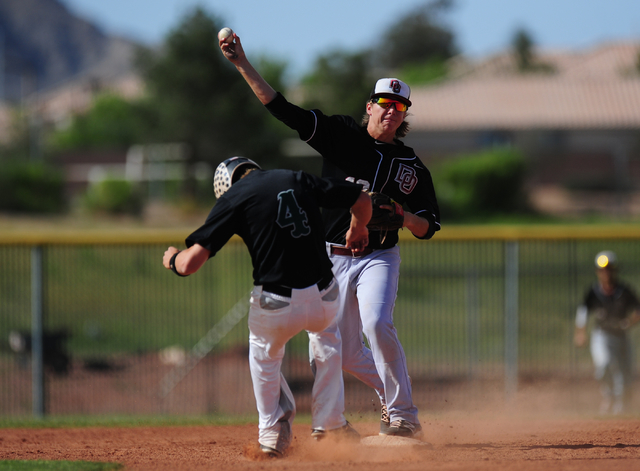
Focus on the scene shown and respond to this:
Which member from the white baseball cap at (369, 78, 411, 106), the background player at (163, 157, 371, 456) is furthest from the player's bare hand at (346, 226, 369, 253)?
the white baseball cap at (369, 78, 411, 106)

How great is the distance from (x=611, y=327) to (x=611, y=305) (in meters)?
0.33

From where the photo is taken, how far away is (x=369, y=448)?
17.6ft

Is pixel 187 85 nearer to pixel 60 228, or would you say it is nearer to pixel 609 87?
pixel 60 228

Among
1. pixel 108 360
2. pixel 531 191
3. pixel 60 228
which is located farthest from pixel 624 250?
pixel 531 191

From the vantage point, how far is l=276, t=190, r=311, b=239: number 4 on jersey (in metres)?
4.76

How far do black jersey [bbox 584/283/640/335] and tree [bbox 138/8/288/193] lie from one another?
19991 millimetres

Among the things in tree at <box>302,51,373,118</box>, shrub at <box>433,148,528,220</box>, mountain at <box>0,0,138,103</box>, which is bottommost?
shrub at <box>433,148,528,220</box>

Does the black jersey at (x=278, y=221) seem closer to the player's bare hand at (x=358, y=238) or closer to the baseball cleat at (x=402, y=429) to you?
the player's bare hand at (x=358, y=238)

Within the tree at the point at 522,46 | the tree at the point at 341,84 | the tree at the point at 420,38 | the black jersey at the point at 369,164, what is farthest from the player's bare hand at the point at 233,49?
the tree at the point at 420,38

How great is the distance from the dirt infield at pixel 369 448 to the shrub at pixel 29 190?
1890 centimetres

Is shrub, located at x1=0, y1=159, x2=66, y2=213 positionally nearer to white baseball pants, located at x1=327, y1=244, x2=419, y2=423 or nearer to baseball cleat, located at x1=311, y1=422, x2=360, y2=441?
white baseball pants, located at x1=327, y1=244, x2=419, y2=423

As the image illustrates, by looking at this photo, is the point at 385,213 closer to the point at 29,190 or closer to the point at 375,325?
the point at 375,325

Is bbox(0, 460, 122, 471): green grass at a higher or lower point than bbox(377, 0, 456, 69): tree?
lower

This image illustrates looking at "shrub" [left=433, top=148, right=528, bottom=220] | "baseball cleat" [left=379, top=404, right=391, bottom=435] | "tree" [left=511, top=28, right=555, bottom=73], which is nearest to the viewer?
"baseball cleat" [left=379, top=404, right=391, bottom=435]
